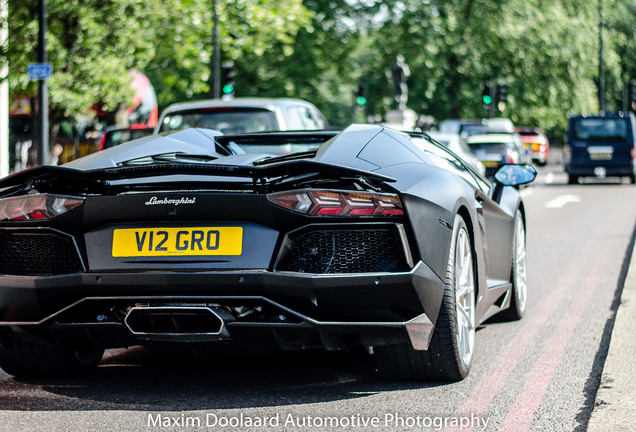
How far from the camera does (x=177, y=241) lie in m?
4.66

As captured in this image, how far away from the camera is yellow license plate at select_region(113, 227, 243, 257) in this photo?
4.62 meters

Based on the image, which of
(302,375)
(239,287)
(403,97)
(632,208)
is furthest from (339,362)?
(403,97)

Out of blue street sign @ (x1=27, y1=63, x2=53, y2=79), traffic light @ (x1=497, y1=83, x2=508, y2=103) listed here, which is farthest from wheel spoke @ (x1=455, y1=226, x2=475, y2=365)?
traffic light @ (x1=497, y1=83, x2=508, y2=103)

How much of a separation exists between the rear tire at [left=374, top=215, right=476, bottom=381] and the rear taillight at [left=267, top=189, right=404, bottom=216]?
1.92ft

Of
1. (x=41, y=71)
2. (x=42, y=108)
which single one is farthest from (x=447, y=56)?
(x=41, y=71)

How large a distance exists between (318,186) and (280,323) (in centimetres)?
58

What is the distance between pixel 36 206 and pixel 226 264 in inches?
35.4

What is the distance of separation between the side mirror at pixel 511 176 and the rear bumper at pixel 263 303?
200 centimetres

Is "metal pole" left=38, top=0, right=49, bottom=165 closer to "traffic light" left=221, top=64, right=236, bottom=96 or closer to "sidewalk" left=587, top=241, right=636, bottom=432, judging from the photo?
"traffic light" left=221, top=64, right=236, bottom=96

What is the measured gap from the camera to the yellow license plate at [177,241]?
4.62 meters

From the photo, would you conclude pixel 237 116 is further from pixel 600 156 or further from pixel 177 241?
pixel 600 156

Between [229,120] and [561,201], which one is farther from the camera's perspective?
[561,201]

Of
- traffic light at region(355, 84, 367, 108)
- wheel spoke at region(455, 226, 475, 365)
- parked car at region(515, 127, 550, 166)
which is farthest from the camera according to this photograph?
parked car at region(515, 127, 550, 166)

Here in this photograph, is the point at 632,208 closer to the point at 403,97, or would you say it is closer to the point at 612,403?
the point at 403,97
